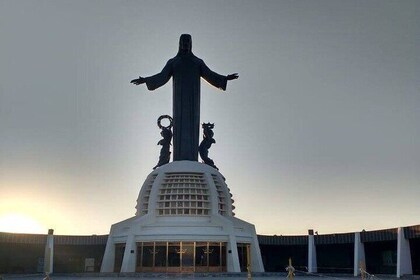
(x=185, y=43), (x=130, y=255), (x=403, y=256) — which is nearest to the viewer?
(x=403, y=256)

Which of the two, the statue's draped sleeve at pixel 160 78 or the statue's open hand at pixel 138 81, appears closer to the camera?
the statue's open hand at pixel 138 81

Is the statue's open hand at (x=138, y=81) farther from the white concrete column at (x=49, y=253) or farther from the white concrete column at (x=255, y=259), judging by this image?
the white concrete column at (x=255, y=259)

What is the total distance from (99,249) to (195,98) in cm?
1860

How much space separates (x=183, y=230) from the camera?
130 feet

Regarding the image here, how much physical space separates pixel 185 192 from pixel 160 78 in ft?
49.5

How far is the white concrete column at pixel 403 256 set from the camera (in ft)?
110

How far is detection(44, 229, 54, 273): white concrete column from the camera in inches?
1744

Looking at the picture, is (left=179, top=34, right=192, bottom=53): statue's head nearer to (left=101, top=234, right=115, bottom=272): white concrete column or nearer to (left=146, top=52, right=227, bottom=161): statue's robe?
(left=146, top=52, right=227, bottom=161): statue's robe

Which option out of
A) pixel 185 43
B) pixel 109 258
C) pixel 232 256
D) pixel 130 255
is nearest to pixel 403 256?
pixel 232 256

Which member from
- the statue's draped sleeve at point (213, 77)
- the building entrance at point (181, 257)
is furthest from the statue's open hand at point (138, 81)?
the building entrance at point (181, 257)

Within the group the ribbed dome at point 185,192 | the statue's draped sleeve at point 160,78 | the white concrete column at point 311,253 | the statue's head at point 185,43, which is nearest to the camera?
the ribbed dome at point 185,192

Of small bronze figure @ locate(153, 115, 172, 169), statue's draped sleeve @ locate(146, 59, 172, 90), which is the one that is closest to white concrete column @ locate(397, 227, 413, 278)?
small bronze figure @ locate(153, 115, 172, 169)

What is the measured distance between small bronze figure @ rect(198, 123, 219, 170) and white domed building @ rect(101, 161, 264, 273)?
14.6 feet

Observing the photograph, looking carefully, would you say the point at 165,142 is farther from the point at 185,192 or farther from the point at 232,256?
the point at 232,256
